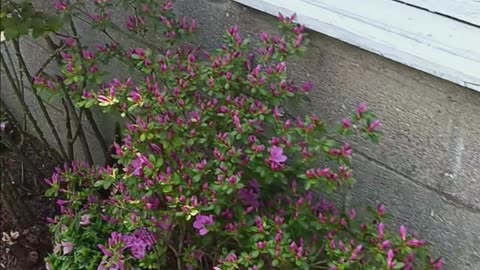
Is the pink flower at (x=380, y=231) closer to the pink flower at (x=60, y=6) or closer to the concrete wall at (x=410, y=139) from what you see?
the concrete wall at (x=410, y=139)

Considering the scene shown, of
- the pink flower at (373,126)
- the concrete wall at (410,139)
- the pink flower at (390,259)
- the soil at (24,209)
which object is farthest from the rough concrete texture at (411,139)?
the soil at (24,209)

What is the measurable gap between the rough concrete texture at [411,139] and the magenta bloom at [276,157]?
28 centimetres

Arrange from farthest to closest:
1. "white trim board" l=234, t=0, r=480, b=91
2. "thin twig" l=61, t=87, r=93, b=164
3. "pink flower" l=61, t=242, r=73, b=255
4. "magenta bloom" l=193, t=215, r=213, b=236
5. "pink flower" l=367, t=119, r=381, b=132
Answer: "thin twig" l=61, t=87, r=93, b=164 → "pink flower" l=61, t=242, r=73, b=255 → "magenta bloom" l=193, t=215, r=213, b=236 → "pink flower" l=367, t=119, r=381, b=132 → "white trim board" l=234, t=0, r=480, b=91

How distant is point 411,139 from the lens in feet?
6.66

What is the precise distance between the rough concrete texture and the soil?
121cm

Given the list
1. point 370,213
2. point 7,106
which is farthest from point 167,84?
point 7,106

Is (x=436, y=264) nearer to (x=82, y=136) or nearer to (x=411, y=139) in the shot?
(x=411, y=139)

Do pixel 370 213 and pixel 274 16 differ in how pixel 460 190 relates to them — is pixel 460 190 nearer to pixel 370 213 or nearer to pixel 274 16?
pixel 370 213

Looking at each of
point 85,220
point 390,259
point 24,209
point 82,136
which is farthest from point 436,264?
point 24,209

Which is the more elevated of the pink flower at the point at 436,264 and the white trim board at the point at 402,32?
the white trim board at the point at 402,32

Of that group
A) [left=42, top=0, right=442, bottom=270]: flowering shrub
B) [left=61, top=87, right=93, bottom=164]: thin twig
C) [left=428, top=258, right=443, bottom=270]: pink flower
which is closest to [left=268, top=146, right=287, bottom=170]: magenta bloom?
[left=42, top=0, right=442, bottom=270]: flowering shrub

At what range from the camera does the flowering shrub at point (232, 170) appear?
1991 millimetres

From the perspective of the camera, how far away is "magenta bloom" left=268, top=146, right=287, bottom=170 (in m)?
2.00

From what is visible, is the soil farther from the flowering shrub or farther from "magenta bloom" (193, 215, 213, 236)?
"magenta bloom" (193, 215, 213, 236)
